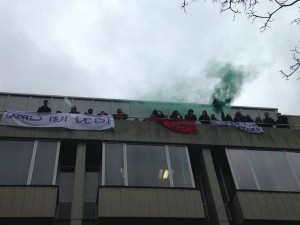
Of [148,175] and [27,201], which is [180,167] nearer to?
[148,175]

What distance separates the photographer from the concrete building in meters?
13.8

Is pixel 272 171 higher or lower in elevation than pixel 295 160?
lower

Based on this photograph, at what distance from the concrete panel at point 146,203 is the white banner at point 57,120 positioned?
3.19 metres

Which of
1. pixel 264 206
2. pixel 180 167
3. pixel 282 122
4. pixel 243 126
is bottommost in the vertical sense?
pixel 264 206

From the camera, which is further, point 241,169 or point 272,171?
point 272,171

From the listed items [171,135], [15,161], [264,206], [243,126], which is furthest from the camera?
[243,126]

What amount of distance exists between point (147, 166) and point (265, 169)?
481 cm

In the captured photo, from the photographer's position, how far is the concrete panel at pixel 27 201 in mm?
13156

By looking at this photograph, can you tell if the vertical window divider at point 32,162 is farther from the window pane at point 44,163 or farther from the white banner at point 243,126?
the white banner at point 243,126

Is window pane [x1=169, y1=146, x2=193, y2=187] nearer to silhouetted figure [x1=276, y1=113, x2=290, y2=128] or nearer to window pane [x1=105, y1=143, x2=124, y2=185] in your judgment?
window pane [x1=105, y1=143, x2=124, y2=185]

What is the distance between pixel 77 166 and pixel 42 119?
2.58 metres

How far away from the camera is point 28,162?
14867 millimetres

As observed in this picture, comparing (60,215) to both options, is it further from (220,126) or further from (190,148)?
(220,126)

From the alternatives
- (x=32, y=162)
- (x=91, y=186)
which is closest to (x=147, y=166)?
(x=91, y=186)
